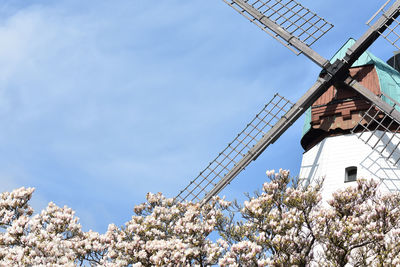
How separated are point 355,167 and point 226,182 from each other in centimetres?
516

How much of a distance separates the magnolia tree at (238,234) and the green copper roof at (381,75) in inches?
210

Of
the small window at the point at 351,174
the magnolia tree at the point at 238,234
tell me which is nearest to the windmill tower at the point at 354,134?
the small window at the point at 351,174

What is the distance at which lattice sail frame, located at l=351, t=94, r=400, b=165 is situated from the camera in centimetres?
2081

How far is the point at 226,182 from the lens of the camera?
70.7ft

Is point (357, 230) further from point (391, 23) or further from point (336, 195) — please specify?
point (391, 23)

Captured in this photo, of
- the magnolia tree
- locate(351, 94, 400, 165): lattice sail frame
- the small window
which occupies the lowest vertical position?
the magnolia tree

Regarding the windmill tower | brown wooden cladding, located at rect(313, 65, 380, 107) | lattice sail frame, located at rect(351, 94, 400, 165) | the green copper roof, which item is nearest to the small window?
the windmill tower

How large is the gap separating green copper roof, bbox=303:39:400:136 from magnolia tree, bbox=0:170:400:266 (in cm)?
535

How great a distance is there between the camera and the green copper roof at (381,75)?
72.7ft

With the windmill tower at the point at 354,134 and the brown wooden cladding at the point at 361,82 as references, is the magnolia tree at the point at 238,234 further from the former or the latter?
the brown wooden cladding at the point at 361,82

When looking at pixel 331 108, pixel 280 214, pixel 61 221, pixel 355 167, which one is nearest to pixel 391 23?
pixel 331 108

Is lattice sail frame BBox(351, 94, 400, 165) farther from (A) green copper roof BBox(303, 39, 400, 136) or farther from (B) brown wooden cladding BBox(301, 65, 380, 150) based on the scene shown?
(A) green copper roof BBox(303, 39, 400, 136)

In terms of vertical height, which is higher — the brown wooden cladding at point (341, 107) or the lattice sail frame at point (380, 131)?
the brown wooden cladding at point (341, 107)

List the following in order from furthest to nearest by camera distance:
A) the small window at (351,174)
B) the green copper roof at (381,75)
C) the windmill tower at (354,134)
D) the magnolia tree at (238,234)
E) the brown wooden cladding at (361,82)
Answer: the green copper roof at (381,75) < the brown wooden cladding at (361,82) < the small window at (351,174) < the windmill tower at (354,134) < the magnolia tree at (238,234)
